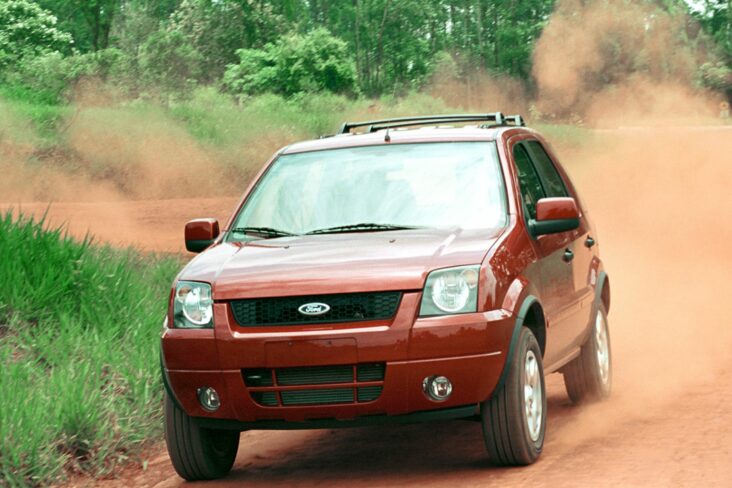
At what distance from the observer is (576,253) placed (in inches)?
344

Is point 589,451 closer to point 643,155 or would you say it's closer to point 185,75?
point 643,155

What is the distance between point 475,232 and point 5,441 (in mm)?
2554

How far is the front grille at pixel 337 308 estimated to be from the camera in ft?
21.9

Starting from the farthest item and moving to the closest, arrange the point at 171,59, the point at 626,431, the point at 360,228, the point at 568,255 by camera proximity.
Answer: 1. the point at 171,59
2. the point at 568,255
3. the point at 626,431
4. the point at 360,228

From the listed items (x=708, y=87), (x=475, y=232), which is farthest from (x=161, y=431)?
(x=708, y=87)

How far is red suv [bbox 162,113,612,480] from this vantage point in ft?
21.9

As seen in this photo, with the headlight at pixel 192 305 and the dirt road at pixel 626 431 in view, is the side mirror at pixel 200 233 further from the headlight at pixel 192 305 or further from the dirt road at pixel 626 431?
the dirt road at pixel 626 431

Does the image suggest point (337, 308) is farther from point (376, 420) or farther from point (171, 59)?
point (171, 59)

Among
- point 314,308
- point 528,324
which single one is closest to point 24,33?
point 528,324

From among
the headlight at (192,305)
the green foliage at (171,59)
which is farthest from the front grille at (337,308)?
the green foliage at (171,59)

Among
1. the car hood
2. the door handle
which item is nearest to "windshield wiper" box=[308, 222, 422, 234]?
the car hood

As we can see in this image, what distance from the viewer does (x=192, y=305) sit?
697 centimetres

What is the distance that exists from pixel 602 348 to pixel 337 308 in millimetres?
3261

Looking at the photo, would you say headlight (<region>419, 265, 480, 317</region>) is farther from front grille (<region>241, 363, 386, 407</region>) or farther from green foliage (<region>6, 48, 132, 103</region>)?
green foliage (<region>6, 48, 132, 103</region>)
